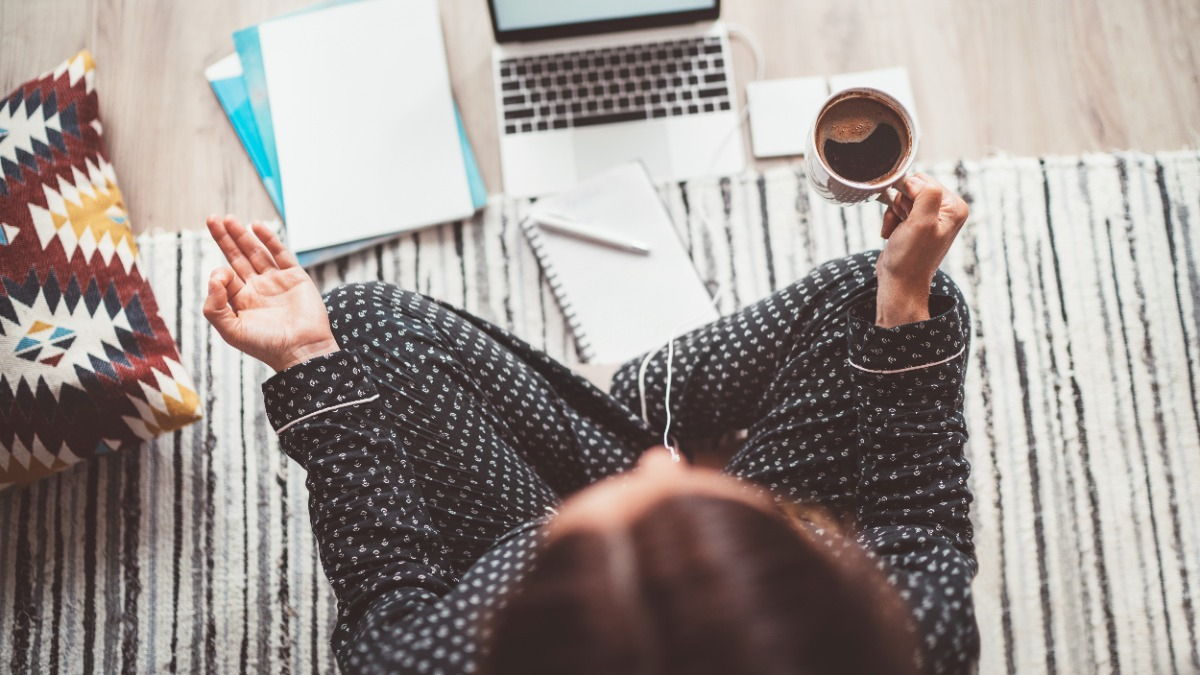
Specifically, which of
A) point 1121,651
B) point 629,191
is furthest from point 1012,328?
point 629,191

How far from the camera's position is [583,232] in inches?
42.7

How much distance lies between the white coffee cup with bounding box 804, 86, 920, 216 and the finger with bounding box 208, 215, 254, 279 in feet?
2.00

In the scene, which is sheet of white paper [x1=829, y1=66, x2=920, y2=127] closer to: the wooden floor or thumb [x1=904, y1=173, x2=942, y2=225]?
the wooden floor

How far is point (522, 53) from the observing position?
111 centimetres

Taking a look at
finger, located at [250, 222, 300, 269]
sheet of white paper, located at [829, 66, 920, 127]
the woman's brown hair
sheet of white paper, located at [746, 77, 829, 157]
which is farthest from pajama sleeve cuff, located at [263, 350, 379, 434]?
sheet of white paper, located at [829, 66, 920, 127]

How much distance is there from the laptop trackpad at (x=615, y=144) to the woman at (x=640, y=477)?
33 cm

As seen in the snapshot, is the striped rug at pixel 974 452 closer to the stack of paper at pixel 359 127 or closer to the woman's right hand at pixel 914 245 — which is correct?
the stack of paper at pixel 359 127

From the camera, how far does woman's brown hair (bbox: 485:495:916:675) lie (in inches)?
19.6

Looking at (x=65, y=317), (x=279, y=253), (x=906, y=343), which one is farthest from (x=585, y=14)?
(x=65, y=317)

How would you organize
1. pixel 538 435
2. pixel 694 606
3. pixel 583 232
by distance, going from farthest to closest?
1. pixel 583 232
2. pixel 538 435
3. pixel 694 606

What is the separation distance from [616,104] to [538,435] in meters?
0.53

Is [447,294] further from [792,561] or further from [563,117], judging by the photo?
[792,561]

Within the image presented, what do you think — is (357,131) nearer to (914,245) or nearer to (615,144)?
(615,144)

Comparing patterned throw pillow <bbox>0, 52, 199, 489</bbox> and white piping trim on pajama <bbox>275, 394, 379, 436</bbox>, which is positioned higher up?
patterned throw pillow <bbox>0, 52, 199, 489</bbox>
